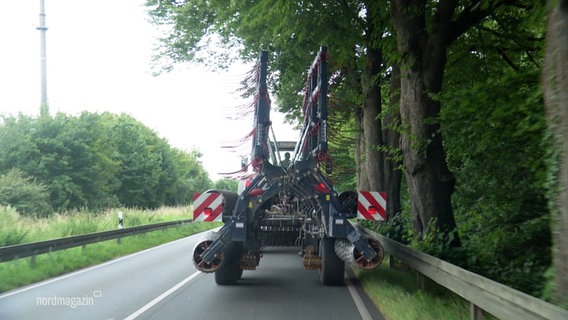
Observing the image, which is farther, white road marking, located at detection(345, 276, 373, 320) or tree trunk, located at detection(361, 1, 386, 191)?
tree trunk, located at detection(361, 1, 386, 191)

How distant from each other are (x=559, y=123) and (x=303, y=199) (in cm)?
612

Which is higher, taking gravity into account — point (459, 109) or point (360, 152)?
point (459, 109)

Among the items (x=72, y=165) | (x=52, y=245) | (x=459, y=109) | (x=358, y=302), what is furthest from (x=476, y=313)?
(x=72, y=165)

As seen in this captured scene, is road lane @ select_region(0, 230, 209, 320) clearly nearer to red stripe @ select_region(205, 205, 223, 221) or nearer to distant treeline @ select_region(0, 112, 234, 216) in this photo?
red stripe @ select_region(205, 205, 223, 221)

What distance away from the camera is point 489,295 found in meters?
5.40

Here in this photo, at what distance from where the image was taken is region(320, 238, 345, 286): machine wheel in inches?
404

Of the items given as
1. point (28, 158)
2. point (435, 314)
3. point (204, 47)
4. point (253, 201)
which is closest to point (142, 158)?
point (28, 158)

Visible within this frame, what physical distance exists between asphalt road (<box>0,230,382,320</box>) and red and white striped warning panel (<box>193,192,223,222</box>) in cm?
133

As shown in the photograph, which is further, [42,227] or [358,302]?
[42,227]

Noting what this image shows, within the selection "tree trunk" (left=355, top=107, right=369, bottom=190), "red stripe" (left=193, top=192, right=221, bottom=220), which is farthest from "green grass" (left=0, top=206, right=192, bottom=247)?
"tree trunk" (left=355, top=107, right=369, bottom=190)

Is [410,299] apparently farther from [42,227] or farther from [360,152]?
[360,152]

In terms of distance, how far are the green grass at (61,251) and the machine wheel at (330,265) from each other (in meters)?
5.82

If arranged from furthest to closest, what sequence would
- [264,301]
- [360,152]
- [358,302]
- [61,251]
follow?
[360,152]
[61,251]
[264,301]
[358,302]

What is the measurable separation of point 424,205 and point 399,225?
3.41m
